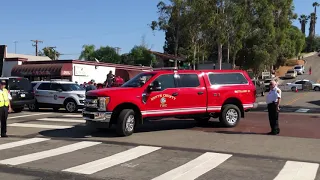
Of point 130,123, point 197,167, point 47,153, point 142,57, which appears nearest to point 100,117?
point 130,123

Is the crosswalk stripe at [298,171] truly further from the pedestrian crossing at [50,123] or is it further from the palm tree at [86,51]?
the palm tree at [86,51]

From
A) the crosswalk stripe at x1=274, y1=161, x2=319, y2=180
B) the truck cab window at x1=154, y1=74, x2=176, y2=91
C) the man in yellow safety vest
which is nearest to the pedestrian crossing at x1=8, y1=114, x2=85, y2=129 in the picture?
the man in yellow safety vest

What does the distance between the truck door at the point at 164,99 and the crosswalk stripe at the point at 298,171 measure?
15.7 feet

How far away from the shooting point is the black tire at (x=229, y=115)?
1335 centimetres

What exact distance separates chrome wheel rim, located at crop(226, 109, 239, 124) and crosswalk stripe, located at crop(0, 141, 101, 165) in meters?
5.05

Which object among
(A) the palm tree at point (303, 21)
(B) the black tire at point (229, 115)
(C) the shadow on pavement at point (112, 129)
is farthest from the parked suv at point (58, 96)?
(A) the palm tree at point (303, 21)

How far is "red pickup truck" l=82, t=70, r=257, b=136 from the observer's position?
11484 mm

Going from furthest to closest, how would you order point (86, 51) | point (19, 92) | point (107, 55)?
point (86, 51) < point (107, 55) < point (19, 92)

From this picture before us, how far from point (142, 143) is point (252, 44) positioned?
45720 millimetres

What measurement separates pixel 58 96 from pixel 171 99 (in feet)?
33.7

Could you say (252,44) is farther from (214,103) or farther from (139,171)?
(139,171)

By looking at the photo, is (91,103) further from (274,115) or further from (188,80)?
(274,115)

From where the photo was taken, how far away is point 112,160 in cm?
844

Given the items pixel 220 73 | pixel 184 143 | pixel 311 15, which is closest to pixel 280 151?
pixel 184 143
